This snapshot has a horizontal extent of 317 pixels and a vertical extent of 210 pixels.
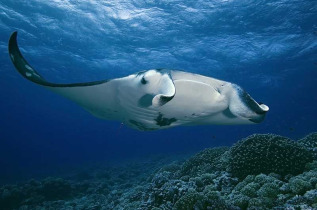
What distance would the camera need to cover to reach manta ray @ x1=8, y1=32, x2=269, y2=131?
10.6 ft

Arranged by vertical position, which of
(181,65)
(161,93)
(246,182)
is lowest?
(246,182)

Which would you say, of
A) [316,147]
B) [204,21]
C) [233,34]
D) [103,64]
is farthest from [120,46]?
[316,147]

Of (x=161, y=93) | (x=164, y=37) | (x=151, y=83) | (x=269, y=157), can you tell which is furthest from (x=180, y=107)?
(x=164, y=37)

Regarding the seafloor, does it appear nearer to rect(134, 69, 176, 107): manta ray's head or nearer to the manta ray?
the manta ray

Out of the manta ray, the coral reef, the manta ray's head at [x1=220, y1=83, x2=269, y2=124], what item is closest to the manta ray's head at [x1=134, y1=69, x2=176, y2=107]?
the manta ray

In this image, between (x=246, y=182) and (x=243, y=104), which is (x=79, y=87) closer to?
(x=243, y=104)

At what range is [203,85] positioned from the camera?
3.26 m

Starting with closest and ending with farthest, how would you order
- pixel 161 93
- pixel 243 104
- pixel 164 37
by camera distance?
pixel 161 93, pixel 243 104, pixel 164 37

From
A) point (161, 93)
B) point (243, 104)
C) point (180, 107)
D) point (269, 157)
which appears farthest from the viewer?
point (269, 157)

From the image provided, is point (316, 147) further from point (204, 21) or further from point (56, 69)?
point (56, 69)

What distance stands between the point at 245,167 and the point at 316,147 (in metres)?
2.29

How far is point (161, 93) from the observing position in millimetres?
2766

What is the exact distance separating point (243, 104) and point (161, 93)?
1323mm

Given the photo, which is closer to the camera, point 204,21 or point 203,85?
point 203,85
